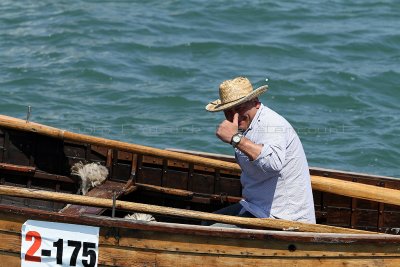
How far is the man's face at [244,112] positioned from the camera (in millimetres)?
8688

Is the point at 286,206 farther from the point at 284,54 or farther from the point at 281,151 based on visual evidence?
the point at 284,54

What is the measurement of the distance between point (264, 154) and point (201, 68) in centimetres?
1064

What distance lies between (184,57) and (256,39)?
1.82 meters

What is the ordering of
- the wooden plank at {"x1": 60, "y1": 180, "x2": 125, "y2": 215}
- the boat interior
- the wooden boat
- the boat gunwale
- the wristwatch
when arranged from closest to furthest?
the wristwatch < the boat gunwale < the wooden boat < the wooden plank at {"x1": 60, "y1": 180, "x2": 125, "y2": 215} < the boat interior

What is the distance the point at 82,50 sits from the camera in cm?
1977

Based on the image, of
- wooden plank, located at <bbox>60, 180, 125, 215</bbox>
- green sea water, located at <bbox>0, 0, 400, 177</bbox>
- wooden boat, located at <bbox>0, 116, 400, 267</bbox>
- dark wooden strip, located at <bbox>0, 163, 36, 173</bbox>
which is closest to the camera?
wooden boat, located at <bbox>0, 116, 400, 267</bbox>

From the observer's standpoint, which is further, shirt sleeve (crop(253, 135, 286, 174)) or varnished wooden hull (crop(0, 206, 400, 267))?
varnished wooden hull (crop(0, 206, 400, 267))

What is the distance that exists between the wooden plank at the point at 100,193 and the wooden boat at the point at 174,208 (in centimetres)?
1

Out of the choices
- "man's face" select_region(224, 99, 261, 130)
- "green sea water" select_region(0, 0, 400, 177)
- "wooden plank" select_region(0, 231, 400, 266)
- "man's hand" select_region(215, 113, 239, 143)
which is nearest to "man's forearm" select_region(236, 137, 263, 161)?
"man's hand" select_region(215, 113, 239, 143)

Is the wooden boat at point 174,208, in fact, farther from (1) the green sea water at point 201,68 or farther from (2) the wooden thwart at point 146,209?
(1) the green sea water at point 201,68

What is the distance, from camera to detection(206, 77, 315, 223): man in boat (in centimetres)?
847

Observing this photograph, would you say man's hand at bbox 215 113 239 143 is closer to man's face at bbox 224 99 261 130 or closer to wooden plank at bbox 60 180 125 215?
man's face at bbox 224 99 261 130

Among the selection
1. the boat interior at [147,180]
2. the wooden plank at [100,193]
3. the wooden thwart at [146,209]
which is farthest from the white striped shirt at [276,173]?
the wooden plank at [100,193]

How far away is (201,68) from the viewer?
746 inches
